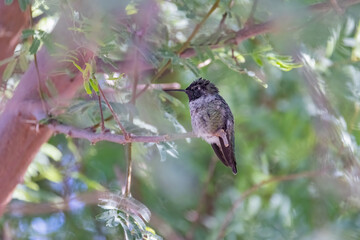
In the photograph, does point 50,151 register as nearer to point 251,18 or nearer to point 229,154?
point 229,154

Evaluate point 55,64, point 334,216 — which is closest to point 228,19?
point 55,64

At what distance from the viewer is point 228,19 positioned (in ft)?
11.5

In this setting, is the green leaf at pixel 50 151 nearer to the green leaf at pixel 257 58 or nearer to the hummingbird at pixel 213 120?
the hummingbird at pixel 213 120

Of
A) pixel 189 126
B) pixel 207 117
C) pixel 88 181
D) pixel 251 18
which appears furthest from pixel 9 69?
pixel 189 126

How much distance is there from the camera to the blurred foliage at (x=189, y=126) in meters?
2.39

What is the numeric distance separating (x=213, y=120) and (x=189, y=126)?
4.62 ft

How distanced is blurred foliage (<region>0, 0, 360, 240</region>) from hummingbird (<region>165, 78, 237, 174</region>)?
0.12 metres

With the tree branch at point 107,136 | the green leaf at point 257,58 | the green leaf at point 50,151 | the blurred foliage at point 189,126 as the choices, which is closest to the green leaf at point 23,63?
the blurred foliage at point 189,126

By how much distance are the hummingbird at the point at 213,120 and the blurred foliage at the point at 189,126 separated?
0.12 metres

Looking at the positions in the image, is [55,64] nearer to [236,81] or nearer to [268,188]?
[236,81]

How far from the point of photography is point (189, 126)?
15.0ft

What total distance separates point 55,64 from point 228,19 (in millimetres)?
1031

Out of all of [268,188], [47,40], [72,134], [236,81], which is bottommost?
[268,188]

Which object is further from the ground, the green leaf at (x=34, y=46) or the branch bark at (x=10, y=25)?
the green leaf at (x=34, y=46)
